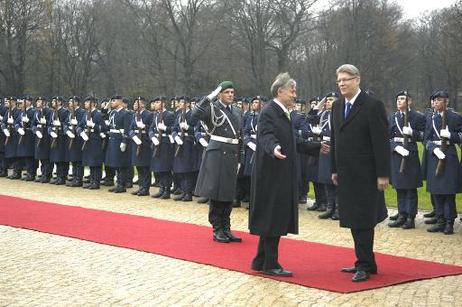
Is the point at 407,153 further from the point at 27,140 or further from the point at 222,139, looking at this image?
the point at 27,140

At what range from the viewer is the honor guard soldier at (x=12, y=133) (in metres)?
17.7

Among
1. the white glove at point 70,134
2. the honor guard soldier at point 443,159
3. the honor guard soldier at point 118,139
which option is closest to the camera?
the honor guard soldier at point 443,159

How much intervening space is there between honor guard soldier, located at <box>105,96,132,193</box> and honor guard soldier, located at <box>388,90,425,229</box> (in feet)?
20.7

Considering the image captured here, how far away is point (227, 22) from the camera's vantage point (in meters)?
41.8

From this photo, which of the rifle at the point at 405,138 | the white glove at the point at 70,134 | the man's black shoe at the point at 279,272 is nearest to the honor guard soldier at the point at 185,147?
the white glove at the point at 70,134

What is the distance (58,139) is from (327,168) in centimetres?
743

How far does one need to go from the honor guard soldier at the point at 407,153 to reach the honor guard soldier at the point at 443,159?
199 mm

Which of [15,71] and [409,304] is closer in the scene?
[409,304]

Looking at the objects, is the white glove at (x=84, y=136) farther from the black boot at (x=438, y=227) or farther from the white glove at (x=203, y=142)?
the black boot at (x=438, y=227)

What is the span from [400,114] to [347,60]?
110 ft

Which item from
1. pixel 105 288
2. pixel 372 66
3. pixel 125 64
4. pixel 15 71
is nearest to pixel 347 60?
pixel 372 66

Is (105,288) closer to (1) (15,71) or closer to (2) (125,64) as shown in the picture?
(1) (15,71)

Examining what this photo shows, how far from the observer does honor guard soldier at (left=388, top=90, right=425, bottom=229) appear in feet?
34.5

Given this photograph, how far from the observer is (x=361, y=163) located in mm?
6930
